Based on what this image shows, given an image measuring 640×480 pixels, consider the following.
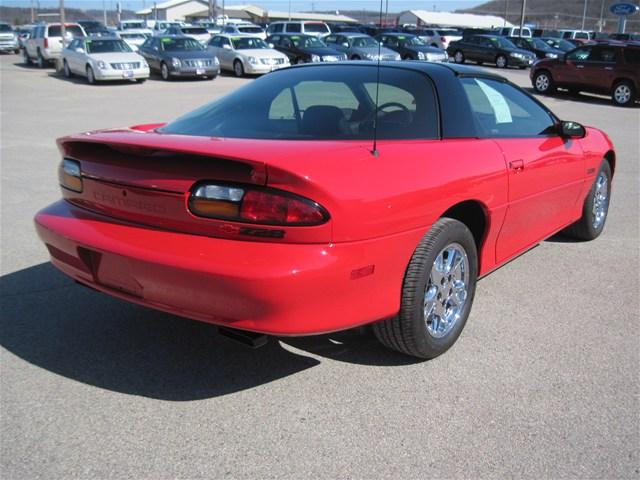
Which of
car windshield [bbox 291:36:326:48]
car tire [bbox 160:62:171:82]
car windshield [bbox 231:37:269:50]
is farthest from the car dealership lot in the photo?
car windshield [bbox 291:36:326:48]

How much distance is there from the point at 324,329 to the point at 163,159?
1.06 m

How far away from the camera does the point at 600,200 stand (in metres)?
5.66

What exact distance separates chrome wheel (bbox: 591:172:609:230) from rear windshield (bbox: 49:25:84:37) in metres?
28.8

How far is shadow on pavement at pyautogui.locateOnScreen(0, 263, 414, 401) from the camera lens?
3246mm

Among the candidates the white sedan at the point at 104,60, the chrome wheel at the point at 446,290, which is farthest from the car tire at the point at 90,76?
the chrome wheel at the point at 446,290

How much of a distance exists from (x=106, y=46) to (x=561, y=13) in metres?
120

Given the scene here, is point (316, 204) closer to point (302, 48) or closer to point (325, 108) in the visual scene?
point (325, 108)

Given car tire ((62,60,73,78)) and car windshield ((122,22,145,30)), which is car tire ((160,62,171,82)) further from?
car windshield ((122,22,145,30))

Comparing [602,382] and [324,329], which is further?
[602,382]

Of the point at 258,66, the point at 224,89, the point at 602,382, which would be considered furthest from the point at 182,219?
the point at 258,66

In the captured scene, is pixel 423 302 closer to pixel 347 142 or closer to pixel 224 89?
pixel 347 142

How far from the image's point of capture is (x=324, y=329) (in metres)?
2.83

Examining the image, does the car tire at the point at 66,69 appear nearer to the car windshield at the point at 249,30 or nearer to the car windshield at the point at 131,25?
the car windshield at the point at 249,30

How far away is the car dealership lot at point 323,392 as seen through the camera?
264cm
